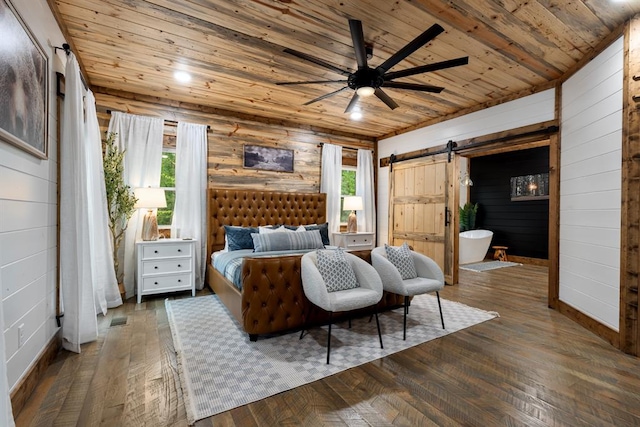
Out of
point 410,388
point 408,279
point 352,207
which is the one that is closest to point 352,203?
point 352,207

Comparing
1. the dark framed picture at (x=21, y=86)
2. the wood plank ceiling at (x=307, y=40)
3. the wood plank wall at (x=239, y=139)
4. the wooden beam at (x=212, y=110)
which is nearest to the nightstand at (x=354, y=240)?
the wood plank wall at (x=239, y=139)

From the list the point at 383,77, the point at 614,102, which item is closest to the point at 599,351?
the point at 614,102

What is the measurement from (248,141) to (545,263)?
669 cm

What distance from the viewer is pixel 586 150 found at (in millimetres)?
3143

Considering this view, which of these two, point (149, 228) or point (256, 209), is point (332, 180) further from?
point (149, 228)

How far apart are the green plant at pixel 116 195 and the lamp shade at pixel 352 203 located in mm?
3409

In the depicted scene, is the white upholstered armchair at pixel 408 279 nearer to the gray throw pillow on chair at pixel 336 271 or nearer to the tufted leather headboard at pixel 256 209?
the gray throw pillow on chair at pixel 336 271

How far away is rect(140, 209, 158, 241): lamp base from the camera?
12.9ft

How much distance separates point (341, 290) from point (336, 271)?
0.58 ft

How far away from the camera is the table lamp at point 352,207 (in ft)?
Answer: 18.5

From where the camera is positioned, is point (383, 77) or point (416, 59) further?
point (416, 59)

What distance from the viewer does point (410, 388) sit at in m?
1.98

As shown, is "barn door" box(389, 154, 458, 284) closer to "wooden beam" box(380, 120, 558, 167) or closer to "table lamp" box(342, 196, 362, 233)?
"wooden beam" box(380, 120, 558, 167)

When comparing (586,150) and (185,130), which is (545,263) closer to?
(586,150)
